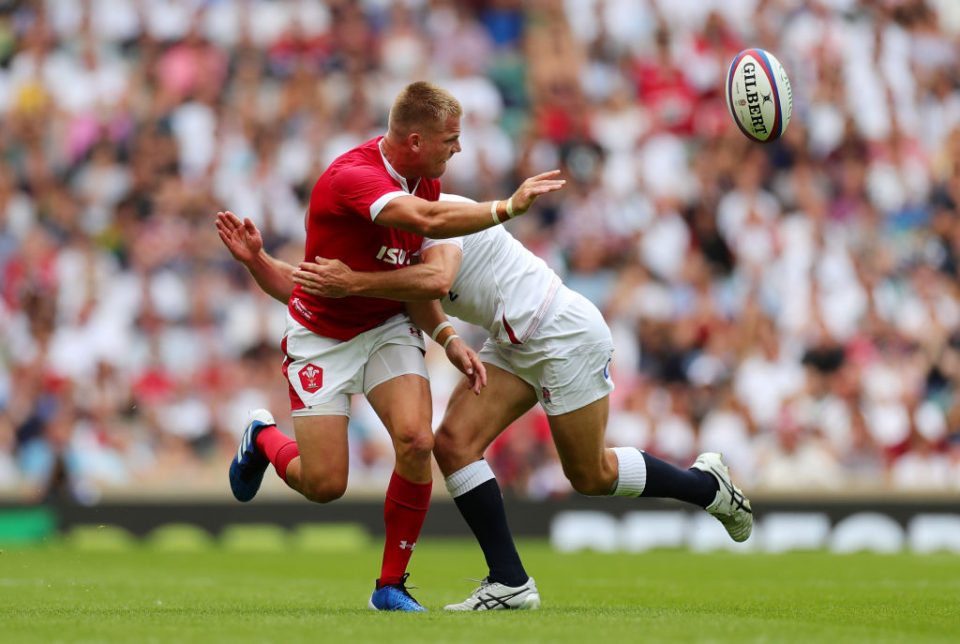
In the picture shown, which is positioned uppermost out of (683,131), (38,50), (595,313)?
(38,50)

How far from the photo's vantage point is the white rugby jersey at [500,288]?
8.32 meters

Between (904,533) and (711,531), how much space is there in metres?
1.92

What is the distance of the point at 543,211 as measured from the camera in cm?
1806

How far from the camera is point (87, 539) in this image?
15.6m

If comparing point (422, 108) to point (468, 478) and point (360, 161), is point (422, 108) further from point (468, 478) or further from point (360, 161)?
point (468, 478)

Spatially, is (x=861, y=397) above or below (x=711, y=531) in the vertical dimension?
above

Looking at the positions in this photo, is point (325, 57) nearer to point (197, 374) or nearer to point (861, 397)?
point (197, 374)

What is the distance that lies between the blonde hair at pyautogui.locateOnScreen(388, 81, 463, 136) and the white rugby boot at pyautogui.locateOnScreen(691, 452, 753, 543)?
8.50ft

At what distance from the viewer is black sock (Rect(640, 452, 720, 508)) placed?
8672mm

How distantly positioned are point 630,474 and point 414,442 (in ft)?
4.51

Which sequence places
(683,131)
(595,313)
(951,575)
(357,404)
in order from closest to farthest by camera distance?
(595,313) → (951,575) → (357,404) → (683,131)

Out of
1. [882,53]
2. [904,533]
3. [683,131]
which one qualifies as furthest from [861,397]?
[882,53]

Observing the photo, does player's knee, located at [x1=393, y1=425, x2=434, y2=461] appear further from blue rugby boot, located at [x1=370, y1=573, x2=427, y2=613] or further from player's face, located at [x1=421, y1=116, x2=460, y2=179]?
player's face, located at [x1=421, y1=116, x2=460, y2=179]

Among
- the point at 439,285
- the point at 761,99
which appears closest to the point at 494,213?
the point at 439,285
